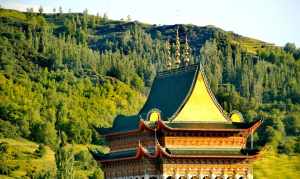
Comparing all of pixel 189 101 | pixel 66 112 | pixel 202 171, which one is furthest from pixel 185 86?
pixel 66 112

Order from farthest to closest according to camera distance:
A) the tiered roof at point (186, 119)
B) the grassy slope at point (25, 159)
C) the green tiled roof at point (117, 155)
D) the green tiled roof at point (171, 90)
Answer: the grassy slope at point (25, 159), the green tiled roof at point (117, 155), the green tiled roof at point (171, 90), the tiered roof at point (186, 119)

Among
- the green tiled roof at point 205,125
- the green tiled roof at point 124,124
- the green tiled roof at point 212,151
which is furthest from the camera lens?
the green tiled roof at point 124,124

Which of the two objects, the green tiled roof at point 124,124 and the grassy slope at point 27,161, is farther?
the grassy slope at point 27,161

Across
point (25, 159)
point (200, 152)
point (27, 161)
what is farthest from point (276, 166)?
point (200, 152)

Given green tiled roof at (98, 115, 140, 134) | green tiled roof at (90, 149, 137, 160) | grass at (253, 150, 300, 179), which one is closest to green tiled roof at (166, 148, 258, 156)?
green tiled roof at (90, 149, 137, 160)

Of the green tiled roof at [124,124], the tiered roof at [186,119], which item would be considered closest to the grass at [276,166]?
the green tiled roof at [124,124]

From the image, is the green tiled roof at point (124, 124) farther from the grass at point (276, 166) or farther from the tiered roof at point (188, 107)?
the grass at point (276, 166)

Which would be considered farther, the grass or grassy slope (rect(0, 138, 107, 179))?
grassy slope (rect(0, 138, 107, 179))

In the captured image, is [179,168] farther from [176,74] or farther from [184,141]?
[176,74]

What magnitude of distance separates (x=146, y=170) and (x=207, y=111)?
14.3 feet

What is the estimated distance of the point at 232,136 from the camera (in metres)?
57.2

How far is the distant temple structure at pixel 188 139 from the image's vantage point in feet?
183

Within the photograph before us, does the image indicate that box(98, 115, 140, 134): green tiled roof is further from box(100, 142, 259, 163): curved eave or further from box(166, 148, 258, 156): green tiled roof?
box(166, 148, 258, 156): green tiled roof

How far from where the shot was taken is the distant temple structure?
183ft
